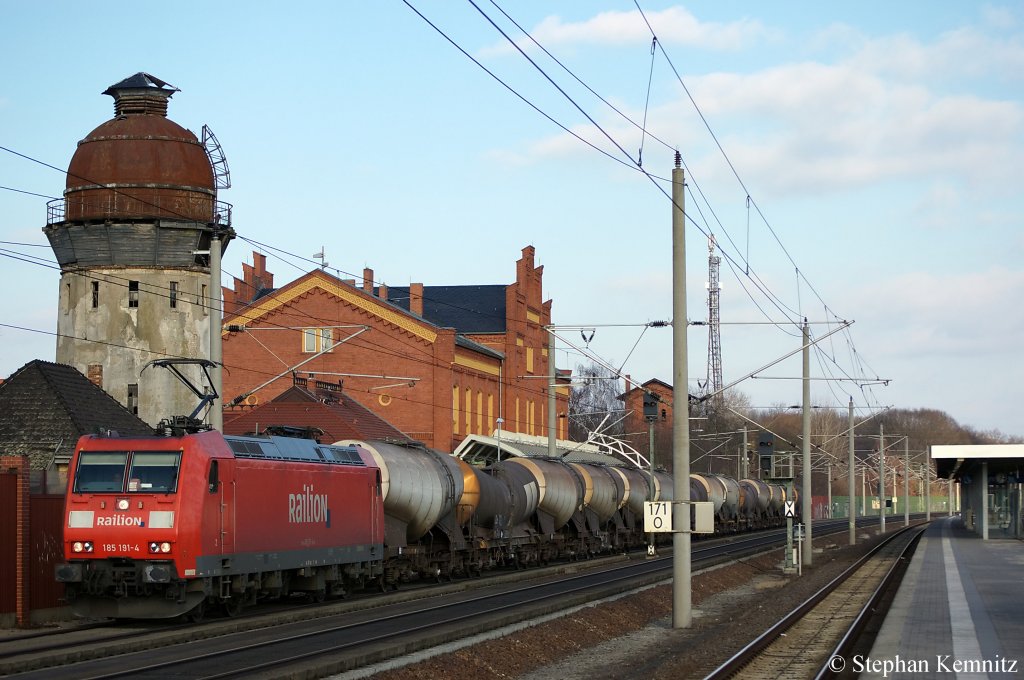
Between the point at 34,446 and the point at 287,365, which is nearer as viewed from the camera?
the point at 34,446

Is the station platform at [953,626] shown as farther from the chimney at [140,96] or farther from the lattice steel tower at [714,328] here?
the lattice steel tower at [714,328]

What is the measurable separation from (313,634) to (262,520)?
12.5ft

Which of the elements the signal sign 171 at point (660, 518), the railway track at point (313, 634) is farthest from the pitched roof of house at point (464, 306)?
the signal sign 171 at point (660, 518)

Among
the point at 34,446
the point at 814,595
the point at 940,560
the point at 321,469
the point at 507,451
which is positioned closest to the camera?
the point at 321,469

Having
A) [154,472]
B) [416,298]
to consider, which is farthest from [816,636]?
[416,298]

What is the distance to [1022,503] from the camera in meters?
64.1

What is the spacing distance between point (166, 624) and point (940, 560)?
30319 mm

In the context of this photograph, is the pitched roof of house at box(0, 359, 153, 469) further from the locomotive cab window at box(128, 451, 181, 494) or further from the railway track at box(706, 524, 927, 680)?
the railway track at box(706, 524, 927, 680)

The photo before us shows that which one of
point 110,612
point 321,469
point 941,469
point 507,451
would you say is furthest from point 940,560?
point 941,469

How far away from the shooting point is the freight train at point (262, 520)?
72.3 ft

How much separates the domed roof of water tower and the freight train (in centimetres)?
2093

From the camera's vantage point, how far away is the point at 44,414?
1378 inches

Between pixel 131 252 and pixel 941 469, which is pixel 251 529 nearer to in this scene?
pixel 131 252

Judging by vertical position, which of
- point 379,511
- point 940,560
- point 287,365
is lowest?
point 940,560
